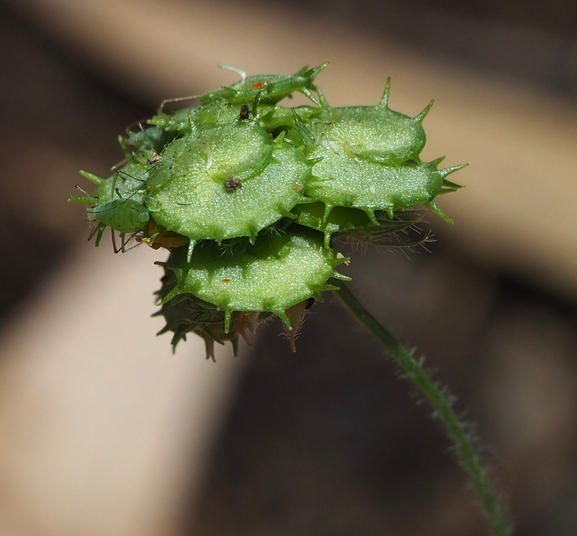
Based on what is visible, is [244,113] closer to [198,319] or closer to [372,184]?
[372,184]

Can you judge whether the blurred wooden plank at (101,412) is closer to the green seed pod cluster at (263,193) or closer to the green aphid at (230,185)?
the green seed pod cluster at (263,193)

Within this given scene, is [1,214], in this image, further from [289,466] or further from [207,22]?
[289,466]

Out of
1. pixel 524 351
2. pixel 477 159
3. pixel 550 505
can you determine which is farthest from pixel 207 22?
pixel 550 505

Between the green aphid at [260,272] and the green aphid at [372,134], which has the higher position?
the green aphid at [372,134]

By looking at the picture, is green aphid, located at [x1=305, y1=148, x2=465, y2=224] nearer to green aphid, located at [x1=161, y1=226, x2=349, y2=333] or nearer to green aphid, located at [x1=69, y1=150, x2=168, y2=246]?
green aphid, located at [x1=161, y1=226, x2=349, y2=333]

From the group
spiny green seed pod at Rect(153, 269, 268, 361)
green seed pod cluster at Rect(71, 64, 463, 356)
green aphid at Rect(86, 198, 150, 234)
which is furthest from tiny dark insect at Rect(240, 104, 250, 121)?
spiny green seed pod at Rect(153, 269, 268, 361)

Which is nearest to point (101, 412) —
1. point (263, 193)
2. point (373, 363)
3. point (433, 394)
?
point (373, 363)

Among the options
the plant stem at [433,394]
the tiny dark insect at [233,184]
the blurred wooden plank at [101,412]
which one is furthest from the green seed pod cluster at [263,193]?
the blurred wooden plank at [101,412]

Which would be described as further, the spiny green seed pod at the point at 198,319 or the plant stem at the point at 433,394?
the plant stem at the point at 433,394
